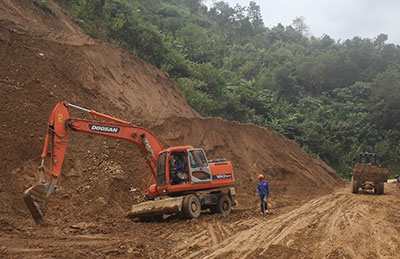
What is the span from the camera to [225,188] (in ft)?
48.2

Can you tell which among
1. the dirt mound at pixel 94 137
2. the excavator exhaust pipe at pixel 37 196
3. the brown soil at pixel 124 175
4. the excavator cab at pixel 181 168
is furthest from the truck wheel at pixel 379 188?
the excavator exhaust pipe at pixel 37 196

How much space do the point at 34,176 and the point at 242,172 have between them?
11.5 m

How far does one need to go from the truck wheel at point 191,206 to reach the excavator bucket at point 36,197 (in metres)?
4.23

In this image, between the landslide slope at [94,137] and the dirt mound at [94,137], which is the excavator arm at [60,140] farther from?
the landslide slope at [94,137]

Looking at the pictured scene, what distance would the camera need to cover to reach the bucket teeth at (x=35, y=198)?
9.30 m

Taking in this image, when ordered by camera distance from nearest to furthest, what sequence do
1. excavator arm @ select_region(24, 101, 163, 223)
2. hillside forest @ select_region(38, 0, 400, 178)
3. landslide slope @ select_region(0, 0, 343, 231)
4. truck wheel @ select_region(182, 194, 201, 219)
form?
excavator arm @ select_region(24, 101, 163, 223)
truck wheel @ select_region(182, 194, 201, 219)
landslide slope @ select_region(0, 0, 343, 231)
hillside forest @ select_region(38, 0, 400, 178)

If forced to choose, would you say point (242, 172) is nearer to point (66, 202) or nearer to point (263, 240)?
point (66, 202)

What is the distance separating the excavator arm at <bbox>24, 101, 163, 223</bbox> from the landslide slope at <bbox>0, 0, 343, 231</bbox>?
942 millimetres

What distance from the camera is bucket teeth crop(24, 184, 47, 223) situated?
9297 mm

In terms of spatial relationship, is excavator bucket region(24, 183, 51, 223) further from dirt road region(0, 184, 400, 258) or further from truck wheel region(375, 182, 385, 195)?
truck wheel region(375, 182, 385, 195)

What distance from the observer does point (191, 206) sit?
42.0ft

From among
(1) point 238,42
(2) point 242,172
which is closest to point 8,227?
(2) point 242,172

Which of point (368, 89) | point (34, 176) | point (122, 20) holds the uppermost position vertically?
point (122, 20)

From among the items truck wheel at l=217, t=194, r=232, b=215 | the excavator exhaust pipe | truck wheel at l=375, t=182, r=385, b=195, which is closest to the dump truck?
truck wheel at l=375, t=182, r=385, b=195
